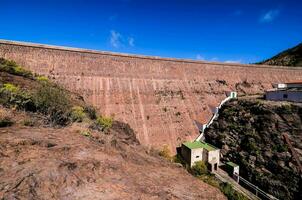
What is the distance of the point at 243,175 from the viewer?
18.9 meters

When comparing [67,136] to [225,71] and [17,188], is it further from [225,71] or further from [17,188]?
[225,71]

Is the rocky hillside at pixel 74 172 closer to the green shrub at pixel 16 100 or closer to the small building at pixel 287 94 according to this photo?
the green shrub at pixel 16 100

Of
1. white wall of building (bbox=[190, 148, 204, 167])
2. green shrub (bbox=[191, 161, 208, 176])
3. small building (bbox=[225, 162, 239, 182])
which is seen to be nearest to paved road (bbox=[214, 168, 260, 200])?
small building (bbox=[225, 162, 239, 182])

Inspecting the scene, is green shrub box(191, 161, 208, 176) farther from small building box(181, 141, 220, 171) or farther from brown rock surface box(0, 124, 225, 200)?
brown rock surface box(0, 124, 225, 200)

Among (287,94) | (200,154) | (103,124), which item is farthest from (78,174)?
(287,94)

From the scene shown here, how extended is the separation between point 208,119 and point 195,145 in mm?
5832

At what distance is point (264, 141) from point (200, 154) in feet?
19.7

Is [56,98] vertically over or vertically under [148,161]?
over

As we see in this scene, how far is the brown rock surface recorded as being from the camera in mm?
3240

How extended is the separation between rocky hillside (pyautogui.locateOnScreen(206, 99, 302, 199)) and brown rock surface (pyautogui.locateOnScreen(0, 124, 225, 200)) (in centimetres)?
1559

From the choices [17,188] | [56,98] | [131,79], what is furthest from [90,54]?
[17,188]

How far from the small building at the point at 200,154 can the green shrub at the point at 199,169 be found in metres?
0.46

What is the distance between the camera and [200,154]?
1936 cm

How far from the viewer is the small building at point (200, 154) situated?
61.9 ft
